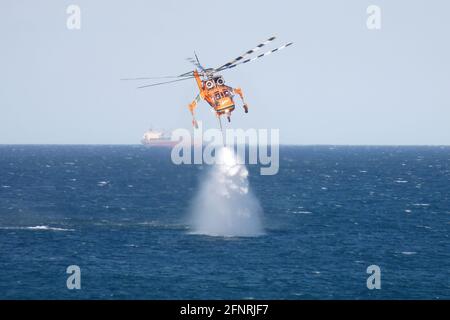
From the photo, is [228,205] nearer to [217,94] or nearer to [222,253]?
[222,253]

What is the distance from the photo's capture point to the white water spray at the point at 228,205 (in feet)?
388

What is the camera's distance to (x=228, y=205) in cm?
12156

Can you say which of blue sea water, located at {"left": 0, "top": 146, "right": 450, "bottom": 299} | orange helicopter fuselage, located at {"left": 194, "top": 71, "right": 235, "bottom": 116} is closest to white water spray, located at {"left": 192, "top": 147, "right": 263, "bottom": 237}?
blue sea water, located at {"left": 0, "top": 146, "right": 450, "bottom": 299}

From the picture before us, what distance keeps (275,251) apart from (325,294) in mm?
A: 22527

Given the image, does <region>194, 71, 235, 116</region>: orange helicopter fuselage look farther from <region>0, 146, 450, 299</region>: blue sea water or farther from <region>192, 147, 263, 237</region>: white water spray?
<region>192, 147, 263, 237</region>: white water spray

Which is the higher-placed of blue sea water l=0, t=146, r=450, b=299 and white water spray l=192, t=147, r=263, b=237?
white water spray l=192, t=147, r=263, b=237

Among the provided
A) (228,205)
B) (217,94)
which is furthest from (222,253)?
(217,94)

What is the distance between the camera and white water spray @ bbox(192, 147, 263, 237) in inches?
4653

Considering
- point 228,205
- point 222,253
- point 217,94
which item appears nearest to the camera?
point 217,94

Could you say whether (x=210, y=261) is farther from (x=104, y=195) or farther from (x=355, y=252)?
(x=104, y=195)

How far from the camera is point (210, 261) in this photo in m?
94.6

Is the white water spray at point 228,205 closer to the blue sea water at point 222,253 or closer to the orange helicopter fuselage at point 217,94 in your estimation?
the blue sea water at point 222,253
